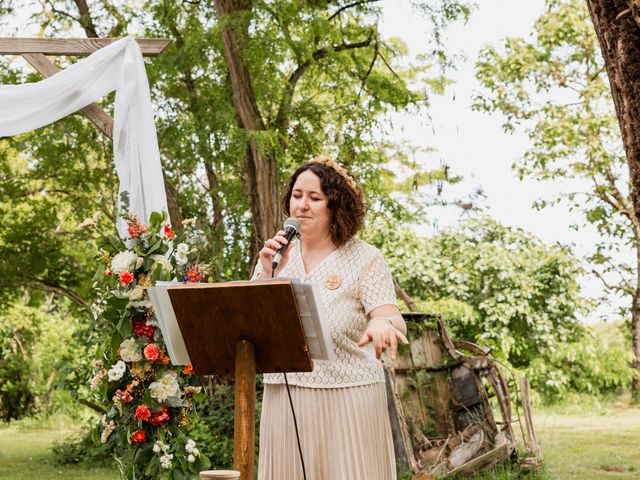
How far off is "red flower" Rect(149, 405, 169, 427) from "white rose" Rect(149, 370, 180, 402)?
0.25ft

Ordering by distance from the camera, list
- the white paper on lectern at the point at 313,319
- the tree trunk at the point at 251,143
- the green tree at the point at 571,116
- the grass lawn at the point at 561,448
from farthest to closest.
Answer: the green tree at the point at 571,116 < the grass lawn at the point at 561,448 < the tree trunk at the point at 251,143 < the white paper on lectern at the point at 313,319

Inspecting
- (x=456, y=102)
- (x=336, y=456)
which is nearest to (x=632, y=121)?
(x=336, y=456)

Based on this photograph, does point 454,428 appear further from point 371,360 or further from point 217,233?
point 371,360

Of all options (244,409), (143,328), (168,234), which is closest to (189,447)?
(143,328)

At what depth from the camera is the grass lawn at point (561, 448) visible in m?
6.94

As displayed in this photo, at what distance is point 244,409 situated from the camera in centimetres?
205

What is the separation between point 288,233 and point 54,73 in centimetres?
324

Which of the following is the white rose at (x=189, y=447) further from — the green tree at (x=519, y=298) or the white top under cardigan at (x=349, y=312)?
the green tree at (x=519, y=298)

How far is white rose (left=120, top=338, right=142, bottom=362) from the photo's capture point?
388 cm

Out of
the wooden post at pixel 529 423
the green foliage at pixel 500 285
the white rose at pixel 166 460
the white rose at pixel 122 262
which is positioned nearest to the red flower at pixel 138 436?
the white rose at pixel 166 460

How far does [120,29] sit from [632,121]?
6099mm

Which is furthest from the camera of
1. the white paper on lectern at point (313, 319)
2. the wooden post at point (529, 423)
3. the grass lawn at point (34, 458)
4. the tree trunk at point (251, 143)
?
the grass lawn at point (34, 458)

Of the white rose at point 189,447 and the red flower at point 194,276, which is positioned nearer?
the red flower at point 194,276

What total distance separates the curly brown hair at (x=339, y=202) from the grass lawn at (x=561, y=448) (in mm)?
3546
